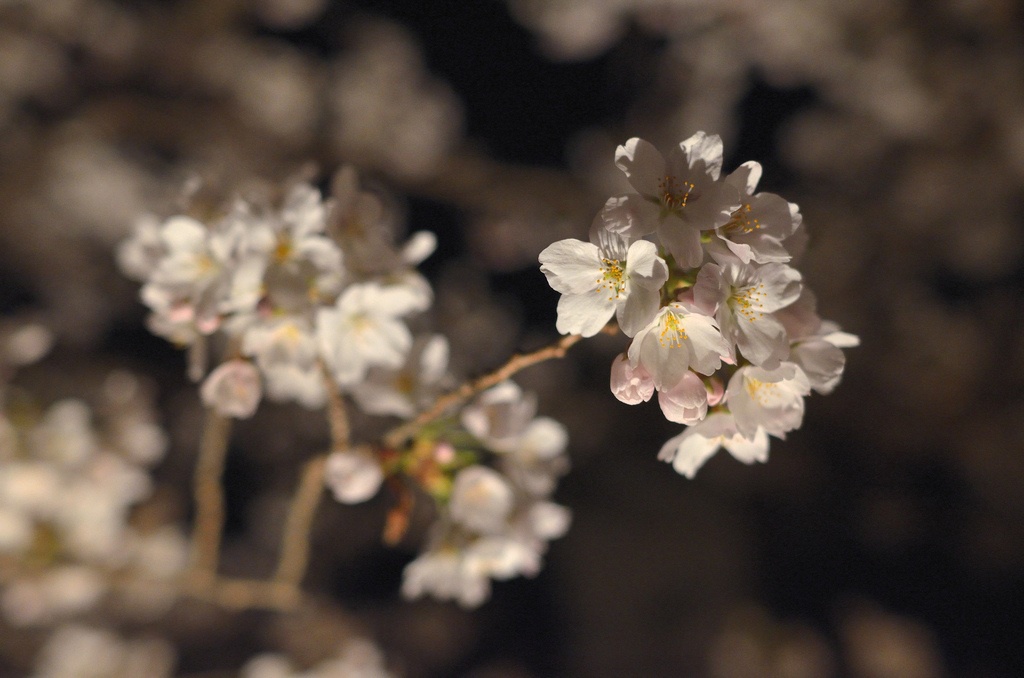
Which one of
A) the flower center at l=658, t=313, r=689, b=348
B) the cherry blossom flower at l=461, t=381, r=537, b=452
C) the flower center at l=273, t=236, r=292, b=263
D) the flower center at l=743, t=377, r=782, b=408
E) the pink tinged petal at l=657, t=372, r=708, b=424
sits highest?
the flower center at l=273, t=236, r=292, b=263

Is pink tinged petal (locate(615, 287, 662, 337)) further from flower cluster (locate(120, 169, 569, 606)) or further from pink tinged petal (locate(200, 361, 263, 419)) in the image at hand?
pink tinged petal (locate(200, 361, 263, 419))

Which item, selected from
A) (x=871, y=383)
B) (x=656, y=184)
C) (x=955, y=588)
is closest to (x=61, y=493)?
(x=656, y=184)

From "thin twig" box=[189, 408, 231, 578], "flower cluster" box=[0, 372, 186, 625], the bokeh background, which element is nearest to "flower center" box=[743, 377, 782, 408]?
"thin twig" box=[189, 408, 231, 578]

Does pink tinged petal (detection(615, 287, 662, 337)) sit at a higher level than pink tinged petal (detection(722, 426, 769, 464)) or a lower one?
higher

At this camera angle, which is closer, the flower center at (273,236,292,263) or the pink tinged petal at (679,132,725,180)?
the pink tinged petal at (679,132,725,180)

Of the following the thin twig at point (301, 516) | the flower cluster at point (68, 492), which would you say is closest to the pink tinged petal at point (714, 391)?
the thin twig at point (301, 516)

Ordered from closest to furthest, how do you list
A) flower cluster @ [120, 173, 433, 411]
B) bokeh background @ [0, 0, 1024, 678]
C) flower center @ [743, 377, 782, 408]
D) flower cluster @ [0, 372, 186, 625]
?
flower center @ [743, 377, 782, 408]
flower cluster @ [120, 173, 433, 411]
flower cluster @ [0, 372, 186, 625]
bokeh background @ [0, 0, 1024, 678]

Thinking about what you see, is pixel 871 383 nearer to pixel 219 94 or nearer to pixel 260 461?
pixel 260 461
